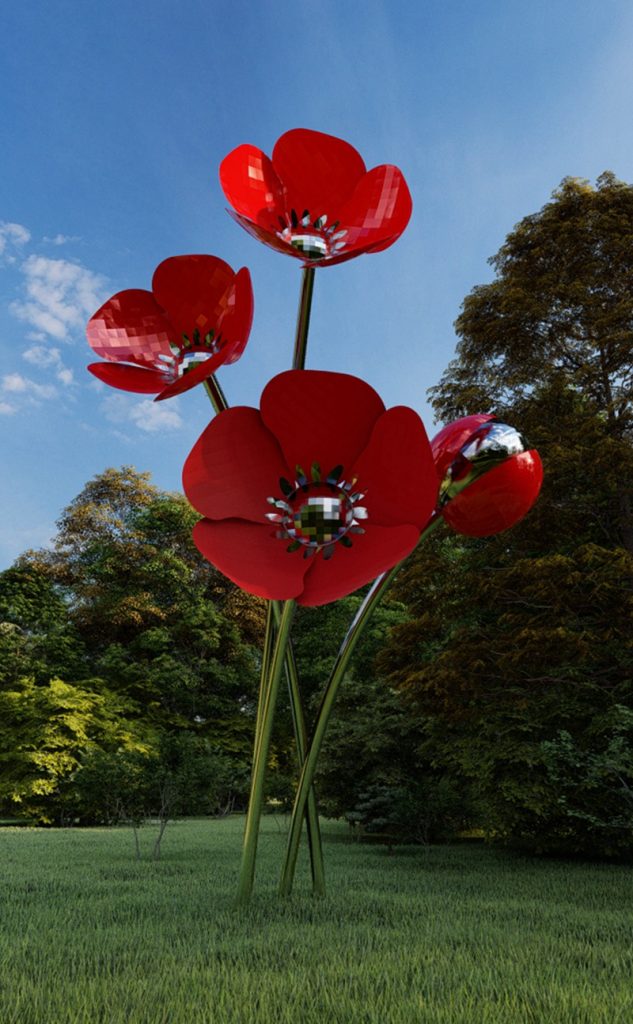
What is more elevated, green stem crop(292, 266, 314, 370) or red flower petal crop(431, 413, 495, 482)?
green stem crop(292, 266, 314, 370)

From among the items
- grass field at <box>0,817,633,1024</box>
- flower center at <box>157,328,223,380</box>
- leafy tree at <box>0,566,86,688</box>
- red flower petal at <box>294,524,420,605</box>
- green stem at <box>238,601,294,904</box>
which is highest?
leafy tree at <box>0,566,86,688</box>

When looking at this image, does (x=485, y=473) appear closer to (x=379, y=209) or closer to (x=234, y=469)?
(x=234, y=469)

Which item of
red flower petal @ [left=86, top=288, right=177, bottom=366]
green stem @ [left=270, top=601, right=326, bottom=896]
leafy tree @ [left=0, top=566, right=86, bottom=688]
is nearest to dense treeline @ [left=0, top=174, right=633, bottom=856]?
green stem @ [left=270, top=601, right=326, bottom=896]

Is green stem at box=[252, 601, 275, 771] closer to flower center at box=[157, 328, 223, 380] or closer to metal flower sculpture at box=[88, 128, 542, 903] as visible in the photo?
metal flower sculpture at box=[88, 128, 542, 903]

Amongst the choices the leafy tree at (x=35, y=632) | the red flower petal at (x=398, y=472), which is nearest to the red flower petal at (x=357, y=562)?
the red flower petal at (x=398, y=472)

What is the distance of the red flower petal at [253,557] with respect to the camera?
3.30 meters

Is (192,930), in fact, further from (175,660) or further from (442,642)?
(175,660)

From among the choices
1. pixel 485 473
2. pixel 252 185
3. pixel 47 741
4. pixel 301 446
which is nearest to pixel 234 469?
pixel 301 446

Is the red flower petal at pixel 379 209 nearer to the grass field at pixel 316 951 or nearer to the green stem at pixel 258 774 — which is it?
the green stem at pixel 258 774

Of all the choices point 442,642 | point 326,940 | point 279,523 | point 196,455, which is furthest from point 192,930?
point 442,642

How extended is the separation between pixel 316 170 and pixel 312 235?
392 mm

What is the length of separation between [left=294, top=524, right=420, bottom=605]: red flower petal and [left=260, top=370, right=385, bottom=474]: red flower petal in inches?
19.6

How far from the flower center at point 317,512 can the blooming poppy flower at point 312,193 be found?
151cm

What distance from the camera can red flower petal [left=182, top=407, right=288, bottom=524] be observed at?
11.6 feet
